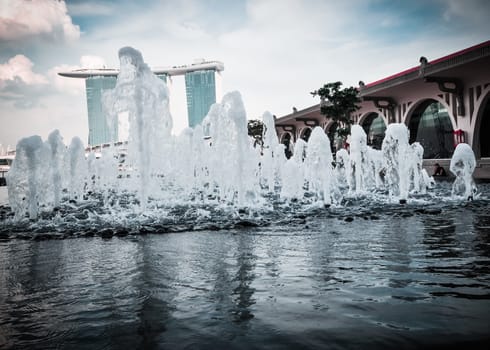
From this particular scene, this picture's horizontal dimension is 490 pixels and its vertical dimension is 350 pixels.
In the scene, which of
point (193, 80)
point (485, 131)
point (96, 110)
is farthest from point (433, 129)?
point (193, 80)

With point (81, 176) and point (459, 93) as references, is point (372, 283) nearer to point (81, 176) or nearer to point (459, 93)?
point (81, 176)

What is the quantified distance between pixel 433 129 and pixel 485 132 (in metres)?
4.46

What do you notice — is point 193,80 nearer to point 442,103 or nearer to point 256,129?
point 256,129

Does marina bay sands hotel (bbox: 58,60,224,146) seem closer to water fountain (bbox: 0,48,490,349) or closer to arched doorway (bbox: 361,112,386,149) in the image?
arched doorway (bbox: 361,112,386,149)

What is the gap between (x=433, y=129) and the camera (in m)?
25.9

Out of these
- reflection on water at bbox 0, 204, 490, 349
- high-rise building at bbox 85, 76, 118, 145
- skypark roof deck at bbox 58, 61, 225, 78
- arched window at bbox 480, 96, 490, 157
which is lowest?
reflection on water at bbox 0, 204, 490, 349

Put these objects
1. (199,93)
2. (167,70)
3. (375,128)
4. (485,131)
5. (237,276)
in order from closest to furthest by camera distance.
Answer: (237,276), (485,131), (375,128), (199,93), (167,70)

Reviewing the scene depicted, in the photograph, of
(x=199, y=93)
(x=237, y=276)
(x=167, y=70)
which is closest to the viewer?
(x=237, y=276)

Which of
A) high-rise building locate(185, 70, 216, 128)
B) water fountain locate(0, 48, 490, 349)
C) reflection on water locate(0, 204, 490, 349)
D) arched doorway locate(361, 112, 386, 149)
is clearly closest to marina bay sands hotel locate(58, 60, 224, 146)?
high-rise building locate(185, 70, 216, 128)

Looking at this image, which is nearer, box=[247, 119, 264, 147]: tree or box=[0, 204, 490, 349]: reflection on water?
box=[0, 204, 490, 349]: reflection on water

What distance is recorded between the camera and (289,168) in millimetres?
14523

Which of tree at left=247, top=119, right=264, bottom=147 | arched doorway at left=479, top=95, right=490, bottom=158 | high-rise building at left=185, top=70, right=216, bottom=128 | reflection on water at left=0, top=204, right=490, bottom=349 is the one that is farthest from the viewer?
high-rise building at left=185, top=70, right=216, bottom=128

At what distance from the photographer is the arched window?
21188 millimetres

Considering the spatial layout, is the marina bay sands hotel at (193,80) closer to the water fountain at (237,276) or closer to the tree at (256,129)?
the tree at (256,129)
